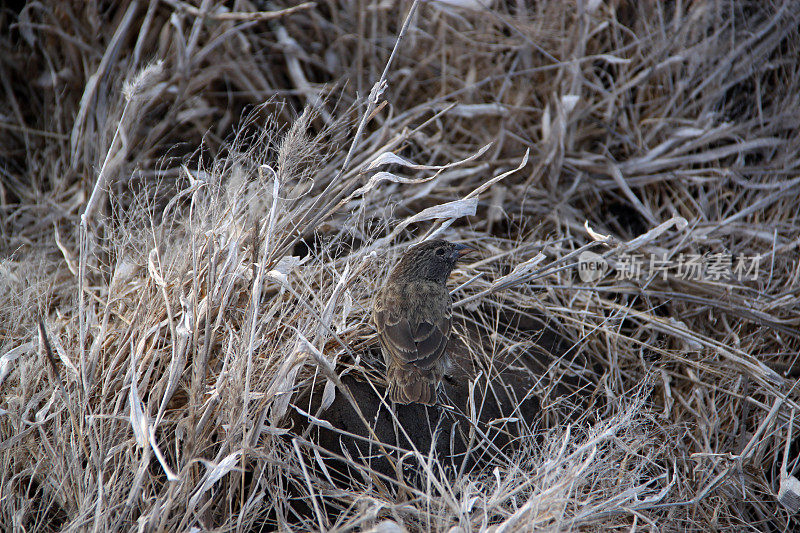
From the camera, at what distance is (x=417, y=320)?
9.80 ft

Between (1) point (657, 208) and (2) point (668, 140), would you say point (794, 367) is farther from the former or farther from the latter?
(2) point (668, 140)

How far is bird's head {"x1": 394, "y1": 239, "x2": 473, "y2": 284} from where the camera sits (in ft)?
10.4

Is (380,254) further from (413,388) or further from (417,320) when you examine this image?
(413,388)

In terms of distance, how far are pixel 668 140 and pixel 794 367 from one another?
1.64 meters

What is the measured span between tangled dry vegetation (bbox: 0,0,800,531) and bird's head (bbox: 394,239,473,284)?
16 centimetres

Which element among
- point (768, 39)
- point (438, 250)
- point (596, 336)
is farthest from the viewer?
point (768, 39)

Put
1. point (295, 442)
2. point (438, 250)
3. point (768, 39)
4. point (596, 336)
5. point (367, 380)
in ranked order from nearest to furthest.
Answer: point (295, 442)
point (367, 380)
point (438, 250)
point (596, 336)
point (768, 39)

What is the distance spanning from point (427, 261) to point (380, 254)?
0.84 ft

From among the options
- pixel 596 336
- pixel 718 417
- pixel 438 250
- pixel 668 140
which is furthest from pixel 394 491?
pixel 668 140

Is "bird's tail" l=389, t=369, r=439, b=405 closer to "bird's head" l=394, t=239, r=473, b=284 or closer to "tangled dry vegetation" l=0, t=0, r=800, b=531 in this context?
"tangled dry vegetation" l=0, t=0, r=800, b=531

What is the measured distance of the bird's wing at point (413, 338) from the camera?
2828 millimetres

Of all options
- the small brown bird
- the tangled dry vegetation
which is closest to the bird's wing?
the small brown bird

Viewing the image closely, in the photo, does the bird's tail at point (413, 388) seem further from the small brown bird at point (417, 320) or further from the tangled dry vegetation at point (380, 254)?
the tangled dry vegetation at point (380, 254)

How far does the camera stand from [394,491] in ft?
8.29
